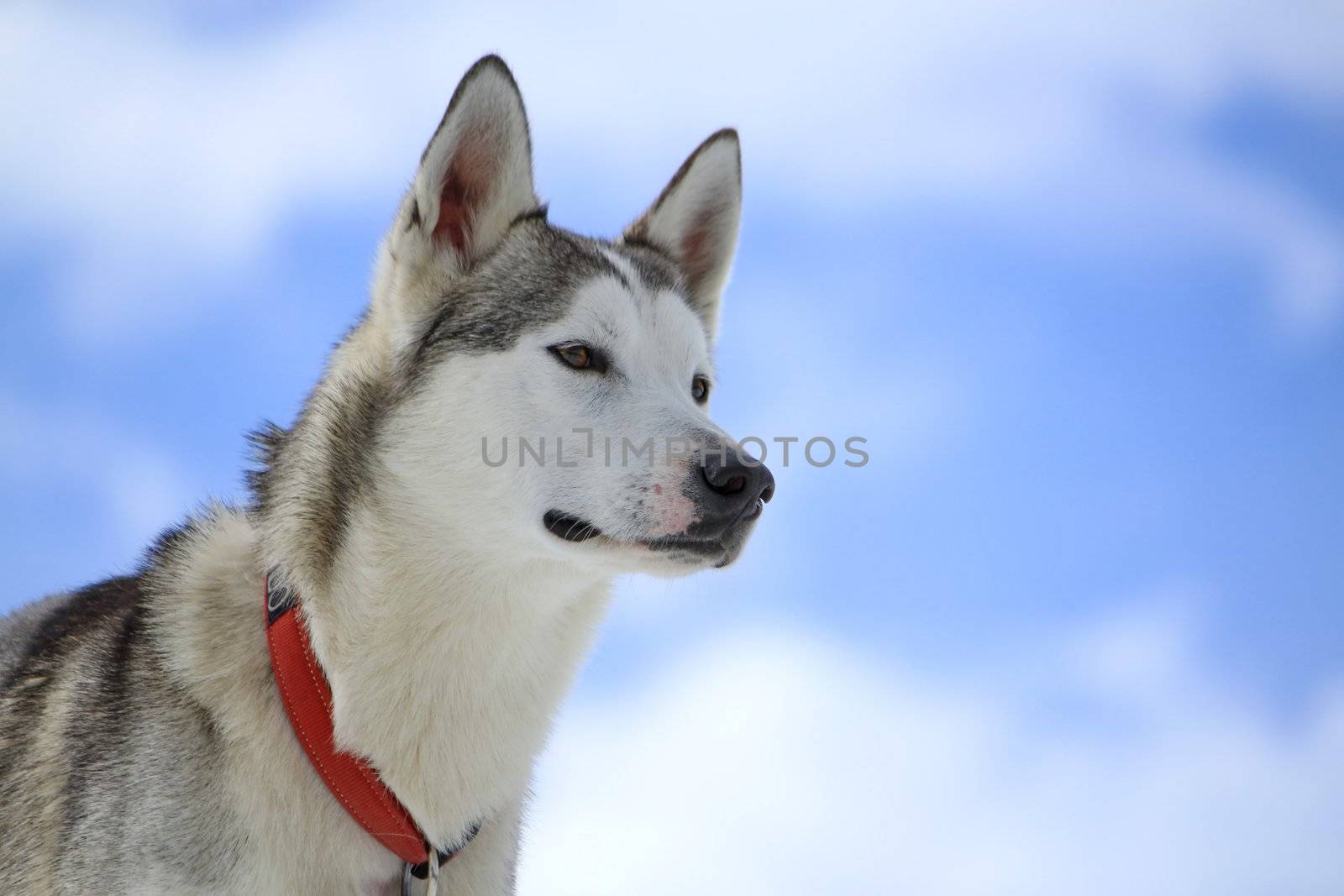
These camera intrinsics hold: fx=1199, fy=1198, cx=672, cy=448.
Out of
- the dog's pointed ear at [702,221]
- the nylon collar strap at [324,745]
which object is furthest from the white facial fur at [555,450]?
the dog's pointed ear at [702,221]

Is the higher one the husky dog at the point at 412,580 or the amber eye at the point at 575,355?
the amber eye at the point at 575,355

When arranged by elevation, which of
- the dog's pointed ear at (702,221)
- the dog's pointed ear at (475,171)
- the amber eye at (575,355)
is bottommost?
the amber eye at (575,355)

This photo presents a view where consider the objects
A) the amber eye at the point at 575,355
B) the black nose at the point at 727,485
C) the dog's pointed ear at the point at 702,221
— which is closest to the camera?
the black nose at the point at 727,485

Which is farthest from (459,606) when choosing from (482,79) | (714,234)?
(714,234)

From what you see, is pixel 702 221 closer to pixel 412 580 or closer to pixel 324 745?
pixel 412 580

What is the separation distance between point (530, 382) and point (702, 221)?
1.69 metres

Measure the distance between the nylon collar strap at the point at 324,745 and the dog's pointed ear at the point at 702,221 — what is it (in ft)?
7.40

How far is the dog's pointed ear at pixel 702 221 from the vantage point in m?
5.19

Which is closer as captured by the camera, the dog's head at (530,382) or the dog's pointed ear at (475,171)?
the dog's head at (530,382)

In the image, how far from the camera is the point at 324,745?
3.88 meters

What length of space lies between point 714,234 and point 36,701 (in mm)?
3344

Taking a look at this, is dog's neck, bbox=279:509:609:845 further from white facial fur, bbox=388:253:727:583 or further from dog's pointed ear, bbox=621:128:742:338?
dog's pointed ear, bbox=621:128:742:338

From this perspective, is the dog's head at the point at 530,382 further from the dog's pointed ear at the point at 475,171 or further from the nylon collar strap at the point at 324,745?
the nylon collar strap at the point at 324,745

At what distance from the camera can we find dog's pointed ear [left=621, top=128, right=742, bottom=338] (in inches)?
204
